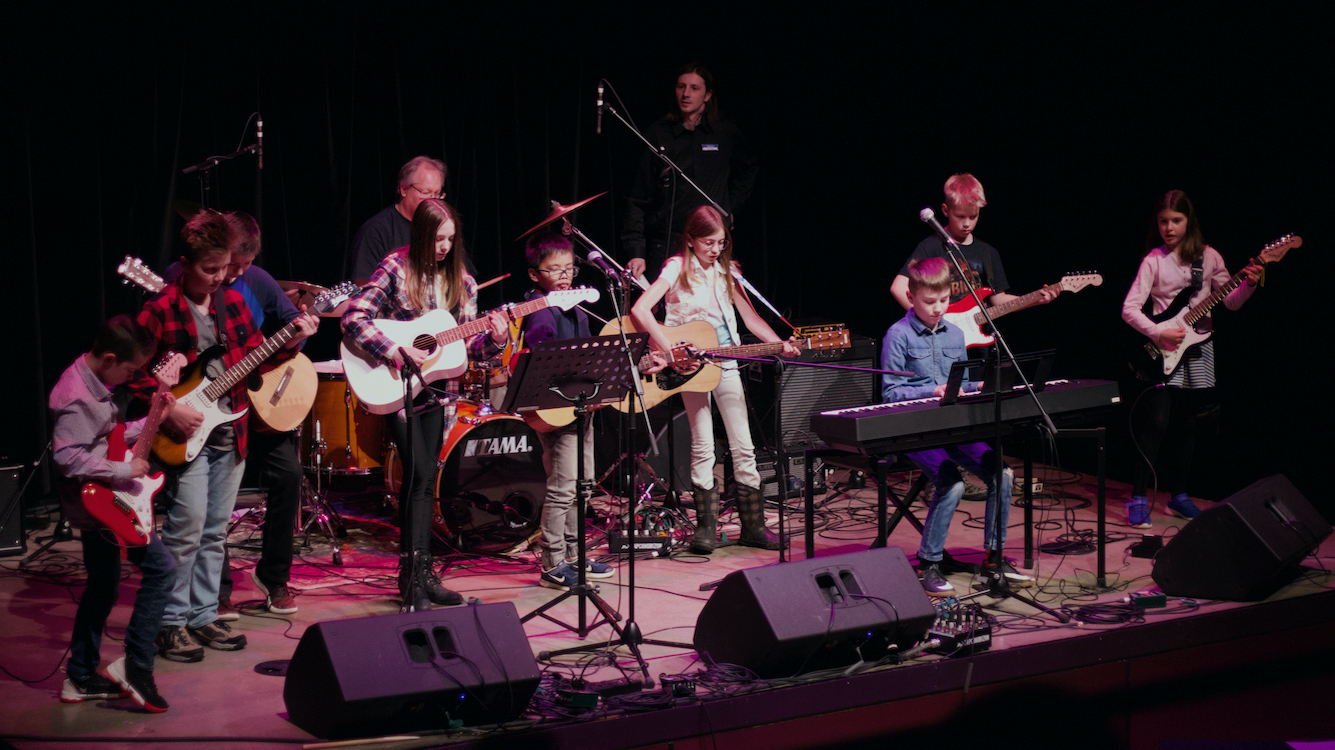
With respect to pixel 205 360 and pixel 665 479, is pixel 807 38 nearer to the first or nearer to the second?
pixel 665 479

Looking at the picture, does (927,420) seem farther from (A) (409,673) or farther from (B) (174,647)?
(B) (174,647)

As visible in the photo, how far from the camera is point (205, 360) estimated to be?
4.18m

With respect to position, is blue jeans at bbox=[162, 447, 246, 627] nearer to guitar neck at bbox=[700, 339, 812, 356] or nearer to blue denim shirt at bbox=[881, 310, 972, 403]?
guitar neck at bbox=[700, 339, 812, 356]

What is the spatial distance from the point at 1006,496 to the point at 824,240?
13.6ft

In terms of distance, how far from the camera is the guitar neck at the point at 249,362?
4.17 meters

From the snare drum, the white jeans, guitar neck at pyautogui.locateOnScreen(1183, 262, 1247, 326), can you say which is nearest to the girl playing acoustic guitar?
the white jeans

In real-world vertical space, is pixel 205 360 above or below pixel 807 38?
below

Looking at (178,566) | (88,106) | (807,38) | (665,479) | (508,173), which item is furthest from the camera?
(807,38)

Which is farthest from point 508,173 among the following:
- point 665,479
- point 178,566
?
point 178,566

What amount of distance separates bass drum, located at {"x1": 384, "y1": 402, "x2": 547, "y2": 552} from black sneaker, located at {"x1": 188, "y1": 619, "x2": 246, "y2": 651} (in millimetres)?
1435

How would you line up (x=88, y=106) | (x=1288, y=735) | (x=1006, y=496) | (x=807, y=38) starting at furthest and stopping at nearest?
(x=807, y=38) → (x=88, y=106) → (x=1006, y=496) → (x=1288, y=735)

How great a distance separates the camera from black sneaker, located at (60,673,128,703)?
373 centimetres

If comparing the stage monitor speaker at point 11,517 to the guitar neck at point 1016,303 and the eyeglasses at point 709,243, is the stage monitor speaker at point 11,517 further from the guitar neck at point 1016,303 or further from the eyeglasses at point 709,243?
the guitar neck at point 1016,303

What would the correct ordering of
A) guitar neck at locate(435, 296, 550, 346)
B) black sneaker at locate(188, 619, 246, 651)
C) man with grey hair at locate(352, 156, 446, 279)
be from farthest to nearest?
1. man with grey hair at locate(352, 156, 446, 279)
2. guitar neck at locate(435, 296, 550, 346)
3. black sneaker at locate(188, 619, 246, 651)
